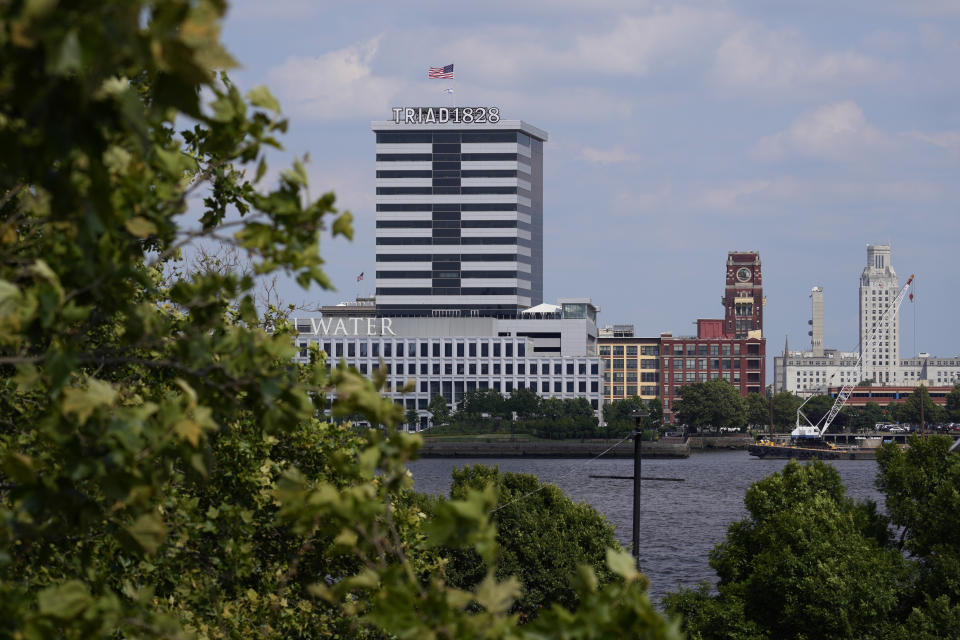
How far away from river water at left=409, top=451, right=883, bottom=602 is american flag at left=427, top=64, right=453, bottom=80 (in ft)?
255

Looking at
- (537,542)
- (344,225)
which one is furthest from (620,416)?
(344,225)

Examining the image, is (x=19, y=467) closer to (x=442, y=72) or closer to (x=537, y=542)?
(x=537, y=542)

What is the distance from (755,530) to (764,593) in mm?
2675

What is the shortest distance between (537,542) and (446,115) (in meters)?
165

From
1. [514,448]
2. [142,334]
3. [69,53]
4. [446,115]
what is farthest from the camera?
[446,115]

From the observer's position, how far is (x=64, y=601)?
4391mm

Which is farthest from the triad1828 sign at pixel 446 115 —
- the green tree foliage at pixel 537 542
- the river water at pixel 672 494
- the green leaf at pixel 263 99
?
the green leaf at pixel 263 99

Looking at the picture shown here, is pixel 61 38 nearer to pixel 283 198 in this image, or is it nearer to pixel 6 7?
pixel 6 7

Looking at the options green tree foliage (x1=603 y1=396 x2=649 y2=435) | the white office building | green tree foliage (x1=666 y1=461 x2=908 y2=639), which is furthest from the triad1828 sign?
green tree foliage (x1=666 y1=461 x2=908 y2=639)

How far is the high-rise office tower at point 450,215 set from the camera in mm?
191875

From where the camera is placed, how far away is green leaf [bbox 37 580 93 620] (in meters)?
4.36

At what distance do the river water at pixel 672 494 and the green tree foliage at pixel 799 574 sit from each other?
484 cm

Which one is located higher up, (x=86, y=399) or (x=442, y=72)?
(x=442, y=72)

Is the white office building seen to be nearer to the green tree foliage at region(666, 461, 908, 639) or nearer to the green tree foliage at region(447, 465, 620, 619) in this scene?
the green tree foliage at region(447, 465, 620, 619)
